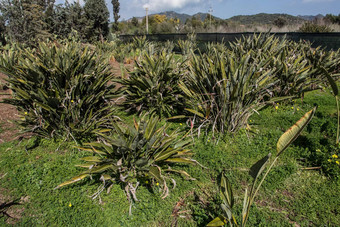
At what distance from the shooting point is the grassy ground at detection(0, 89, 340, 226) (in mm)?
2398

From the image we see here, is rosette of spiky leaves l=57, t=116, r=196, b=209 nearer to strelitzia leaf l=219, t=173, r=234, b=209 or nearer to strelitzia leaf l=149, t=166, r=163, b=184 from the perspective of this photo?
strelitzia leaf l=149, t=166, r=163, b=184

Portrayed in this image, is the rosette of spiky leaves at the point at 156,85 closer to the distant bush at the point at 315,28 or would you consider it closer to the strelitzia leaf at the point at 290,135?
the strelitzia leaf at the point at 290,135

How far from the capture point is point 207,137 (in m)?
3.77

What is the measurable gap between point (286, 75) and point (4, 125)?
17.4 feet

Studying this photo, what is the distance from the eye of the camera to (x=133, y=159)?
8.94 ft

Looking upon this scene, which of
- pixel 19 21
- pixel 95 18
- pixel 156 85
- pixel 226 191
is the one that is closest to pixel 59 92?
pixel 156 85

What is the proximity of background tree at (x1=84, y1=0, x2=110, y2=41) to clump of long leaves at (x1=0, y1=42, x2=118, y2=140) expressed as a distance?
18027mm

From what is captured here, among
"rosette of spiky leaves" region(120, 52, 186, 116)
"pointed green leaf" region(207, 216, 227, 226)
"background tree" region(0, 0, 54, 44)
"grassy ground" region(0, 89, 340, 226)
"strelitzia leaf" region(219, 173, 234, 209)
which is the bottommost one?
"grassy ground" region(0, 89, 340, 226)

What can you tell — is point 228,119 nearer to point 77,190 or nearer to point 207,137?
point 207,137

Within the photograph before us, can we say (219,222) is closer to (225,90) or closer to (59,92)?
(225,90)

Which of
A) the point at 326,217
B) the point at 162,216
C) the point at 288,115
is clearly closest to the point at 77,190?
the point at 162,216

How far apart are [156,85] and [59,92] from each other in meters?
1.59

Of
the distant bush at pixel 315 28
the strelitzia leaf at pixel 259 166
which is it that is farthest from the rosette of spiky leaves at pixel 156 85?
the distant bush at pixel 315 28

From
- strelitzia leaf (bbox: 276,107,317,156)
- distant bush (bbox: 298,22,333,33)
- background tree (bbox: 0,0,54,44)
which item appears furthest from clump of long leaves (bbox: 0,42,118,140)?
distant bush (bbox: 298,22,333,33)
